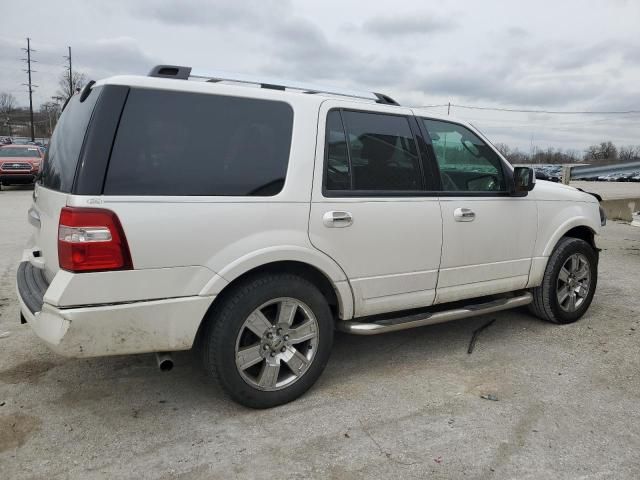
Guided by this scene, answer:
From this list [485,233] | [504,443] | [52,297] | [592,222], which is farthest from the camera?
[592,222]

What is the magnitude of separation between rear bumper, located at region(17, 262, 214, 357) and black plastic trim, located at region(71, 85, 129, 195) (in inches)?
24.1

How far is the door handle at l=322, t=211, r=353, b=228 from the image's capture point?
3.19 metres

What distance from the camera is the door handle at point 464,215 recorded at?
3797mm

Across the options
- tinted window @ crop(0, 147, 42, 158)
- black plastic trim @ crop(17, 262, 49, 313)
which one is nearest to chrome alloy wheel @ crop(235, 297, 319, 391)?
black plastic trim @ crop(17, 262, 49, 313)

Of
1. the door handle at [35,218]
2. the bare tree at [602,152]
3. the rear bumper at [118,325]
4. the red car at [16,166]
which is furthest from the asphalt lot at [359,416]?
the bare tree at [602,152]

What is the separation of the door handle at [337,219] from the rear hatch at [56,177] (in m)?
1.43

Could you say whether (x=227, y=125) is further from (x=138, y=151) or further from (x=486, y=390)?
(x=486, y=390)

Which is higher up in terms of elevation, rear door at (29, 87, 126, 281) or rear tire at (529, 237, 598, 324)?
rear door at (29, 87, 126, 281)

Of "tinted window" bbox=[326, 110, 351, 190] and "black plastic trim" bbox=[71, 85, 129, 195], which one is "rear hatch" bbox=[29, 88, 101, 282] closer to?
"black plastic trim" bbox=[71, 85, 129, 195]

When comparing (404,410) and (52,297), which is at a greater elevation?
(52,297)

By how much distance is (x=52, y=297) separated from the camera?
2559 millimetres

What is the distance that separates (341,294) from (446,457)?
115 centimetres

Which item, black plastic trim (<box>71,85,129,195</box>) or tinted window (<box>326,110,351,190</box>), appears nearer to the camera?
black plastic trim (<box>71,85,129,195</box>)

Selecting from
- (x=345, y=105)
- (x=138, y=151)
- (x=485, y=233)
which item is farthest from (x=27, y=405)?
(x=485, y=233)
